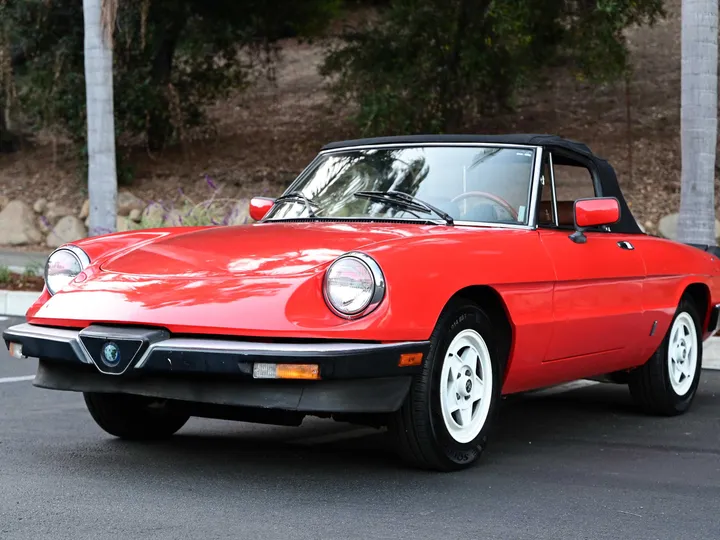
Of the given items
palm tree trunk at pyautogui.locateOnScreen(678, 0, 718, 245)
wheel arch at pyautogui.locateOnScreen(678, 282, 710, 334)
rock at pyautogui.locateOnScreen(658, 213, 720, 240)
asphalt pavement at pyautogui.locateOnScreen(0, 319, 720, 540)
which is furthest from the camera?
rock at pyautogui.locateOnScreen(658, 213, 720, 240)

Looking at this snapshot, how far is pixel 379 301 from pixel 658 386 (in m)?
2.74

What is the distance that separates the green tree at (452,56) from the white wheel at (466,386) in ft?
41.1

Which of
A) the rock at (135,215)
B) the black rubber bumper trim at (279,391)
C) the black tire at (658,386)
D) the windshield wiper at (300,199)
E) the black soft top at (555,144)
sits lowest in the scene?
the black tire at (658,386)

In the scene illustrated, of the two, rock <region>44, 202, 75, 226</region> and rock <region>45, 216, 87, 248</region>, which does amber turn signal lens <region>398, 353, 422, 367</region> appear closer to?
rock <region>45, 216, 87, 248</region>

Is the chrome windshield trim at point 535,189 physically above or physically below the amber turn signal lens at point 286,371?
above

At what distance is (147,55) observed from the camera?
20312mm

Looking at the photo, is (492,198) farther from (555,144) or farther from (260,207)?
(260,207)

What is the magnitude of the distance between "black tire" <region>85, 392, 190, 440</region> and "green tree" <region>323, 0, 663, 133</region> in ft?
40.5

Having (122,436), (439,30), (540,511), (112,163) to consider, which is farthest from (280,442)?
(439,30)

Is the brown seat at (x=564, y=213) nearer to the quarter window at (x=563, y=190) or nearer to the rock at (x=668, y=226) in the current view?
the quarter window at (x=563, y=190)

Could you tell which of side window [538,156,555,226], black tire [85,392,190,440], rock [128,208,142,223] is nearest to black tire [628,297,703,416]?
side window [538,156,555,226]

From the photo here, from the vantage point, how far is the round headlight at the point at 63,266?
5527 millimetres

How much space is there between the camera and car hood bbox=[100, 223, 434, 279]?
4.95m

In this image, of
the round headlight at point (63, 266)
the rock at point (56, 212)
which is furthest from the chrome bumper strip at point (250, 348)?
the rock at point (56, 212)
